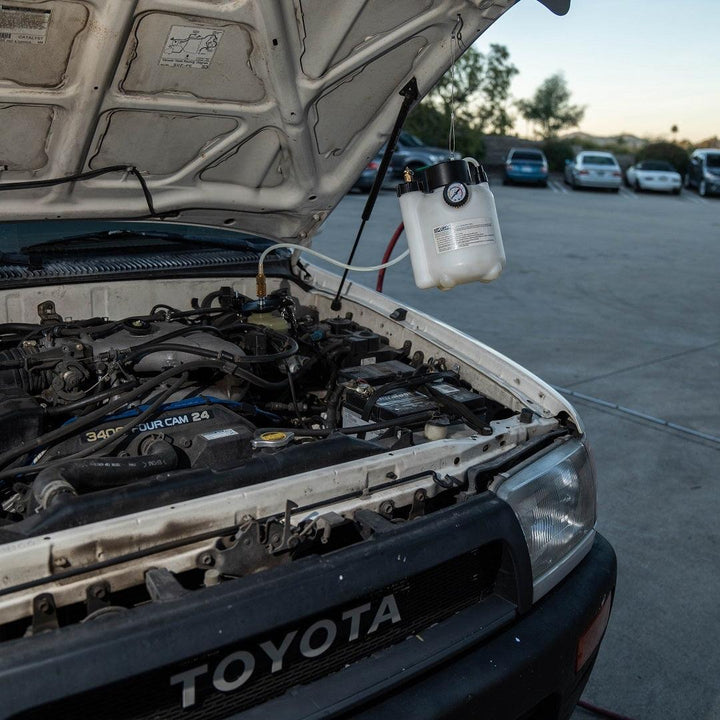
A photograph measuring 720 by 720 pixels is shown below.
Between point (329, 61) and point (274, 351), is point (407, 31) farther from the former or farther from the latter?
point (274, 351)

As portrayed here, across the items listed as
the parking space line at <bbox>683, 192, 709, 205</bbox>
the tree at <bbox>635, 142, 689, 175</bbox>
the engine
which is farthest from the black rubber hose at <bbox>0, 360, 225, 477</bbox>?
the tree at <bbox>635, 142, 689, 175</bbox>

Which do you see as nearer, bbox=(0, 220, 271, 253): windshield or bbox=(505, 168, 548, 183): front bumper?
bbox=(0, 220, 271, 253): windshield

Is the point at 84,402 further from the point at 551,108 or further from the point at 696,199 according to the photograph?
the point at 551,108

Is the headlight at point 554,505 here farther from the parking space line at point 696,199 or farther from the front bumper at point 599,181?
the front bumper at point 599,181

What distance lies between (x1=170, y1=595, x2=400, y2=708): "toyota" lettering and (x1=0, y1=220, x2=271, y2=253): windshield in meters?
1.72

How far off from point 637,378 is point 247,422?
12.7ft

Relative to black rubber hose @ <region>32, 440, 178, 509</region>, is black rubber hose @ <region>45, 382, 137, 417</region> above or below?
above

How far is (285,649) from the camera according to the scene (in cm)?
136

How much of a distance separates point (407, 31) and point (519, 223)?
10.9m

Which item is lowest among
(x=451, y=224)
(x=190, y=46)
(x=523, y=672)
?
(x=523, y=672)

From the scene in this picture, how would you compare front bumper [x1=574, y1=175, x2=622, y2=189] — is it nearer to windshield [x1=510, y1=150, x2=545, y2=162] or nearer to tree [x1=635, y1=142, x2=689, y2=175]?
windshield [x1=510, y1=150, x2=545, y2=162]

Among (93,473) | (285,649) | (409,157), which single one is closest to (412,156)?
(409,157)

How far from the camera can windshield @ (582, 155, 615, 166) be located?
65.5 feet

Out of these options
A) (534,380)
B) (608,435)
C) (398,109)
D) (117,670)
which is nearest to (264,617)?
(117,670)
